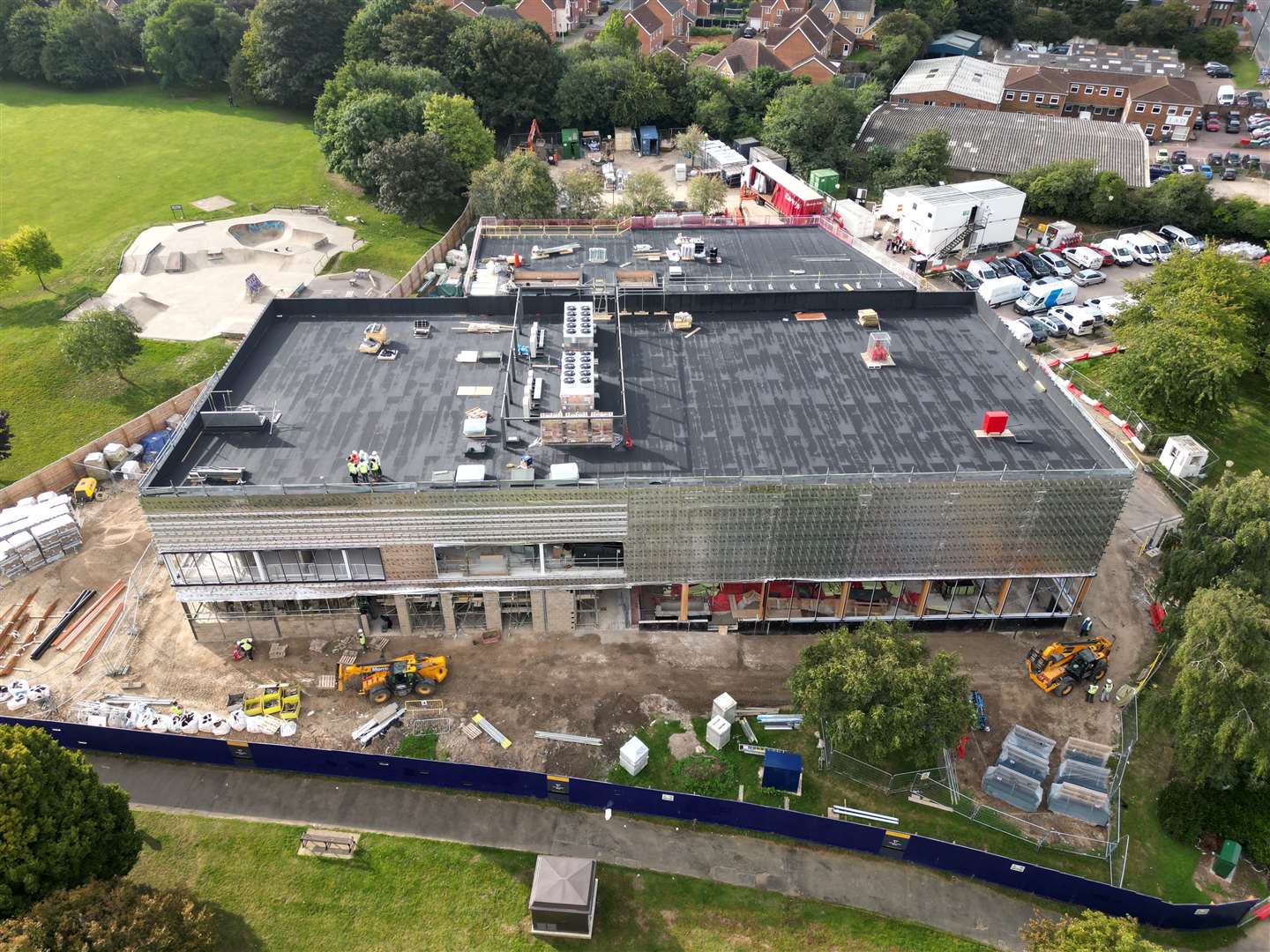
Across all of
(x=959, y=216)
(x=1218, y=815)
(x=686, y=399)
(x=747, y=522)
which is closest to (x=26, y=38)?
(x=959, y=216)

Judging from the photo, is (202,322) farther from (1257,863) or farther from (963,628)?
(1257,863)

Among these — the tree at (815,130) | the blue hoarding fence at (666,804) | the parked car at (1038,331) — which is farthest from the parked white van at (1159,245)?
the blue hoarding fence at (666,804)

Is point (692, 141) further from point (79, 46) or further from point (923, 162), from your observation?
point (79, 46)

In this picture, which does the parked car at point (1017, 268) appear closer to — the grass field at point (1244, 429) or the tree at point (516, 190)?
the grass field at point (1244, 429)

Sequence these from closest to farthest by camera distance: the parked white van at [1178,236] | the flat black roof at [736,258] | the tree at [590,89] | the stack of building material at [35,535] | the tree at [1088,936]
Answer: the tree at [1088,936] < the stack of building material at [35,535] < the flat black roof at [736,258] < the parked white van at [1178,236] < the tree at [590,89]

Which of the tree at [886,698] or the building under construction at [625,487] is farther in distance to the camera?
the building under construction at [625,487]
